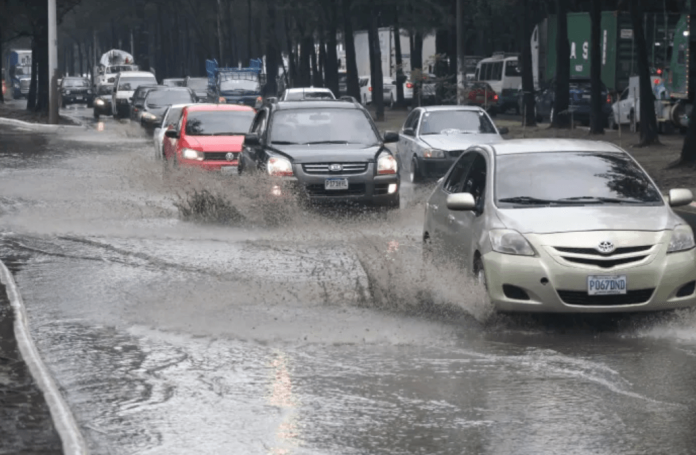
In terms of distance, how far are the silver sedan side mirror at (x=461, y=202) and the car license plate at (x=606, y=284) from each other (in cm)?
143

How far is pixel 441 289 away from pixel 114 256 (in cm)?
529

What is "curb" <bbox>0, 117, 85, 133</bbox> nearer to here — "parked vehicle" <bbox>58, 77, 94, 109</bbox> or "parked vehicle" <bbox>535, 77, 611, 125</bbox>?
"parked vehicle" <bbox>535, 77, 611, 125</bbox>

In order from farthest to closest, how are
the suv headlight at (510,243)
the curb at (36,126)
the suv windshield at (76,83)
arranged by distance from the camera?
the suv windshield at (76,83) → the curb at (36,126) → the suv headlight at (510,243)

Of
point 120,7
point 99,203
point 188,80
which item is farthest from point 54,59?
point 120,7

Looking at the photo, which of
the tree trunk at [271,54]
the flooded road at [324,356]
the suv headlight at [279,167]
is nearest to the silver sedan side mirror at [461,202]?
the flooded road at [324,356]

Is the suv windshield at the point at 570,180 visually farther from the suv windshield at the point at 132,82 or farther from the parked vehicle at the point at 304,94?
the suv windshield at the point at 132,82

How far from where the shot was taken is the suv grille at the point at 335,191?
19.0 metres

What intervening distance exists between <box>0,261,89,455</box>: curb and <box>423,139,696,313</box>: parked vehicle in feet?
11.0

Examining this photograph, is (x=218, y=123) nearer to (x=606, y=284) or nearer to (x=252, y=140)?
(x=252, y=140)

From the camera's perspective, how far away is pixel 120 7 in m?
115

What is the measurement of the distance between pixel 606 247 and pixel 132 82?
56019 mm

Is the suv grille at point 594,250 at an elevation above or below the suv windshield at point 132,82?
below

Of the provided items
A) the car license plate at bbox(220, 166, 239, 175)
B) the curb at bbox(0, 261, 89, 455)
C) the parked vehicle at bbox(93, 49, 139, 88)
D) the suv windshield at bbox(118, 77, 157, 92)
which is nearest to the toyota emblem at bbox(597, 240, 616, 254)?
the curb at bbox(0, 261, 89, 455)

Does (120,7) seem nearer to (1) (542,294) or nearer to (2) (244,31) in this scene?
(2) (244,31)
